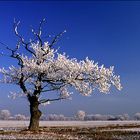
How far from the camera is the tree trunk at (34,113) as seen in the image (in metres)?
55.9

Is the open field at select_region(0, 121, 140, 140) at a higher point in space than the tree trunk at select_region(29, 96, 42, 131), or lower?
lower

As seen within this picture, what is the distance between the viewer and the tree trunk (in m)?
55.9

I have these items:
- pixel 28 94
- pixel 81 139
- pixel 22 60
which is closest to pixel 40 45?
pixel 22 60

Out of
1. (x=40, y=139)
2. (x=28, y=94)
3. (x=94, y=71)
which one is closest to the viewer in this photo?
(x=40, y=139)

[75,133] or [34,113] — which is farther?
[34,113]

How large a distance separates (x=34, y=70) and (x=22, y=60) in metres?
2.22

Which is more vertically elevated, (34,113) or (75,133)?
(34,113)

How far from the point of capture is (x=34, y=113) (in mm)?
56188

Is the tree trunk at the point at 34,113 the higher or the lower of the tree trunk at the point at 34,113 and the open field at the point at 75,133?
the higher

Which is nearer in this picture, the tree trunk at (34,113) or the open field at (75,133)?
the open field at (75,133)

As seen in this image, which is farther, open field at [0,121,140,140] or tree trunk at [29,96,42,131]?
tree trunk at [29,96,42,131]

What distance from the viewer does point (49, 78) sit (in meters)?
57.3

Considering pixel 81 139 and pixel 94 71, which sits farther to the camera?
pixel 94 71

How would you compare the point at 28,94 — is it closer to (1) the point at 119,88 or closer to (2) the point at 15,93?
(2) the point at 15,93
